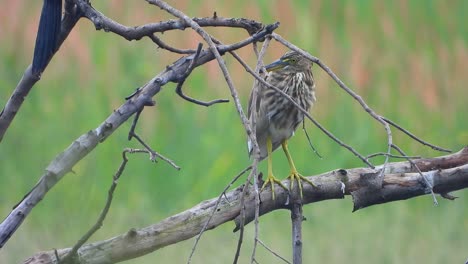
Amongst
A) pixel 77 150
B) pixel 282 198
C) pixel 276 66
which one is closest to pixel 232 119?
pixel 276 66

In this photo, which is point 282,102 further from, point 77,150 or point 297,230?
point 77,150

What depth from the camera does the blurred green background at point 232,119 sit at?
4699mm

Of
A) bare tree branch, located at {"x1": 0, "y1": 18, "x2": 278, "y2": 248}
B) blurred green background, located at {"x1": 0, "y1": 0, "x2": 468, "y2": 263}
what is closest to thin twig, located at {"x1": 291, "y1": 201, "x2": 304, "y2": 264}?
bare tree branch, located at {"x1": 0, "y1": 18, "x2": 278, "y2": 248}

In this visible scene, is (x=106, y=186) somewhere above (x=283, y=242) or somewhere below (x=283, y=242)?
above

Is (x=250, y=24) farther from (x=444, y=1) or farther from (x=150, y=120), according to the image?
(x=444, y=1)

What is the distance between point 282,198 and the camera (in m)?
2.73

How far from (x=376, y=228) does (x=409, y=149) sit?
408 millimetres

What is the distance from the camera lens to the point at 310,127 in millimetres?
4922

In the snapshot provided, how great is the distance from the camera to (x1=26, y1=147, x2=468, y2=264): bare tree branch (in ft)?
8.03

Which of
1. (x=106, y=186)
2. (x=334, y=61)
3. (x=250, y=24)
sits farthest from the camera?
(x=334, y=61)

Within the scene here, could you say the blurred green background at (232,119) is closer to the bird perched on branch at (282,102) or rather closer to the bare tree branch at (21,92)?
the bird perched on branch at (282,102)

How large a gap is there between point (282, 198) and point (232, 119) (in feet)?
7.41

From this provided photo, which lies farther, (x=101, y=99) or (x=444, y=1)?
(x=444, y=1)

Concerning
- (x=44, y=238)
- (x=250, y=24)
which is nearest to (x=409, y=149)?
(x=44, y=238)
